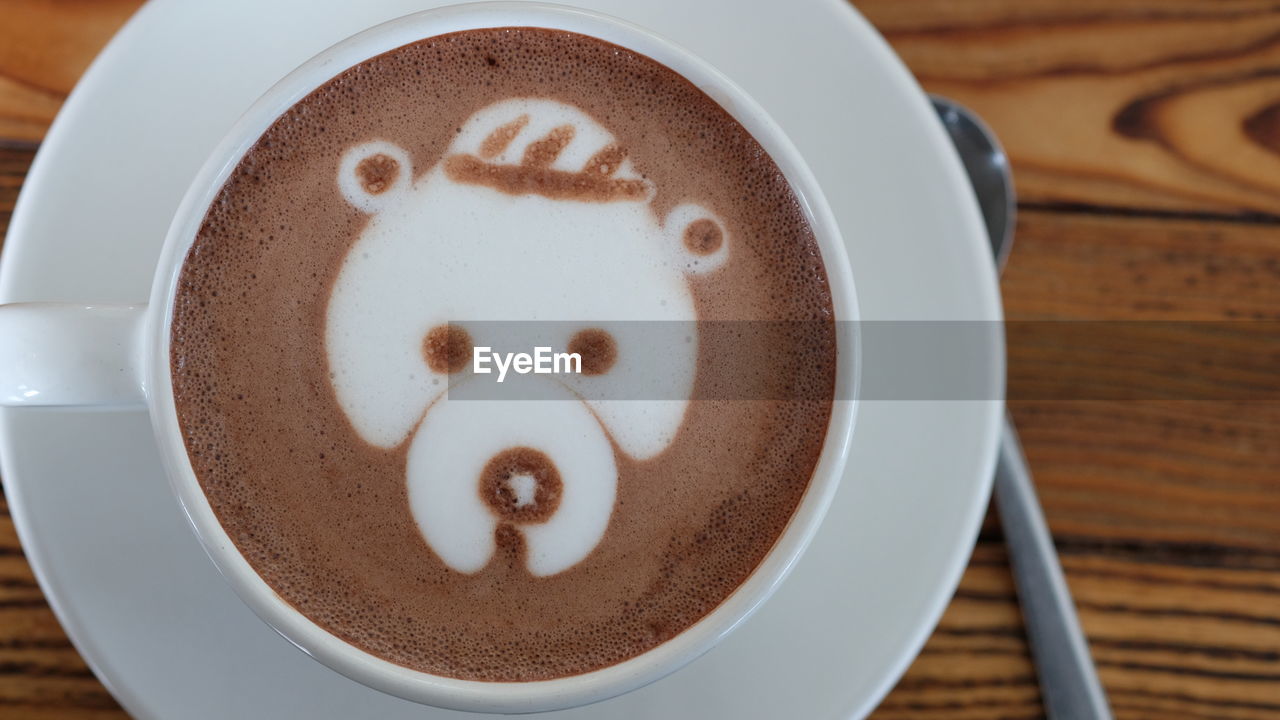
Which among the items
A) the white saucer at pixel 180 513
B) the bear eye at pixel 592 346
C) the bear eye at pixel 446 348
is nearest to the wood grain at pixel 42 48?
the white saucer at pixel 180 513

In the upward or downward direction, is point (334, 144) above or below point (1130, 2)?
below

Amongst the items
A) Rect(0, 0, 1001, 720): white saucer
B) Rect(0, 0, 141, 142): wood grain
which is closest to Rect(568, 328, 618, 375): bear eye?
Rect(0, 0, 1001, 720): white saucer

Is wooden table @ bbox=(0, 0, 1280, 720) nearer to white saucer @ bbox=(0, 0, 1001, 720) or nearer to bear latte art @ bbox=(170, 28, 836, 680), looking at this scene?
white saucer @ bbox=(0, 0, 1001, 720)

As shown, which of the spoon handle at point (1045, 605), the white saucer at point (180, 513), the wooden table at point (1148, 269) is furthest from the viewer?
the wooden table at point (1148, 269)

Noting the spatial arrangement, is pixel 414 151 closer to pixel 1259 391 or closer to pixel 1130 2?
pixel 1130 2

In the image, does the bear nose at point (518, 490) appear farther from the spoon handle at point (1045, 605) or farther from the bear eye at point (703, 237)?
the spoon handle at point (1045, 605)

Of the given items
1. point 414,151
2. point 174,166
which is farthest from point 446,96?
point 174,166

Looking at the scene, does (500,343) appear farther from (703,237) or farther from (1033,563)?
(1033,563)
